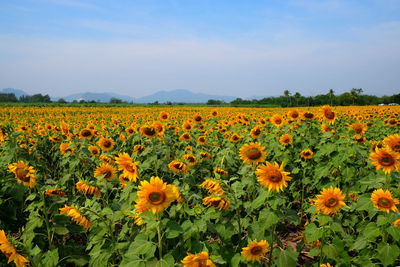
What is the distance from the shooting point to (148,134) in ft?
15.0

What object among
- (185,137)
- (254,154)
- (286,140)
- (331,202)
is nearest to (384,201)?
(331,202)

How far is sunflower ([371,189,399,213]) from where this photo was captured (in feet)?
8.28

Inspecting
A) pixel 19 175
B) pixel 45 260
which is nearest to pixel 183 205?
pixel 45 260

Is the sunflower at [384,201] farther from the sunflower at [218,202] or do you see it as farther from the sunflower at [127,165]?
the sunflower at [127,165]

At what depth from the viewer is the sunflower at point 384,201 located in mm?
2523

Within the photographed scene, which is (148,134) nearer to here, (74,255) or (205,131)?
(74,255)

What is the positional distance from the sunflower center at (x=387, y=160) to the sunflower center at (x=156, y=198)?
2360 mm

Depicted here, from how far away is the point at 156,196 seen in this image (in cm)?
205

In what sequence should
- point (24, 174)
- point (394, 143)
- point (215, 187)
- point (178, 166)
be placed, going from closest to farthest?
1. point (215, 187)
2. point (24, 174)
3. point (394, 143)
4. point (178, 166)

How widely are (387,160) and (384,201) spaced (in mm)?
525

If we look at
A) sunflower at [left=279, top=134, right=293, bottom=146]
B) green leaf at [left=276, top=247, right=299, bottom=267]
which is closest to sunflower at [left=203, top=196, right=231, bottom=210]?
→ green leaf at [left=276, top=247, right=299, bottom=267]

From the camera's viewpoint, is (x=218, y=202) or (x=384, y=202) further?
(x=384, y=202)

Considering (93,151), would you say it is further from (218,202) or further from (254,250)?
(254,250)

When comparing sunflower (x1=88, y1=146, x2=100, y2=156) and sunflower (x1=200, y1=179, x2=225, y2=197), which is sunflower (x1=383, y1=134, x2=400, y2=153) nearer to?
sunflower (x1=200, y1=179, x2=225, y2=197)
